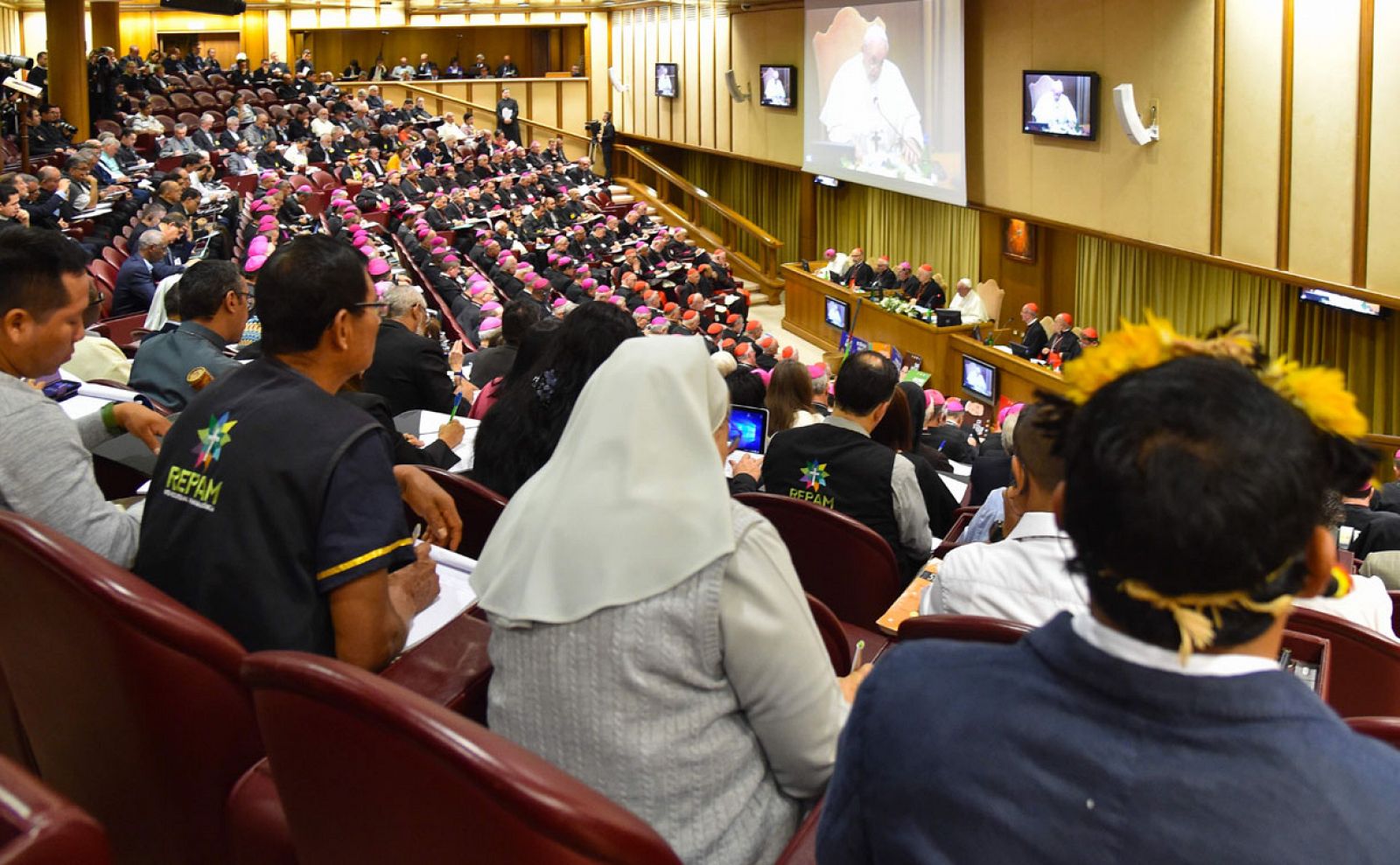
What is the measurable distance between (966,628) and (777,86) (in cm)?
1693

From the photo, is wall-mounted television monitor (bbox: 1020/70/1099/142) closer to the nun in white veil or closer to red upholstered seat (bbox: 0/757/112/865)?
the nun in white veil

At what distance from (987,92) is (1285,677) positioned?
1292 centimetres

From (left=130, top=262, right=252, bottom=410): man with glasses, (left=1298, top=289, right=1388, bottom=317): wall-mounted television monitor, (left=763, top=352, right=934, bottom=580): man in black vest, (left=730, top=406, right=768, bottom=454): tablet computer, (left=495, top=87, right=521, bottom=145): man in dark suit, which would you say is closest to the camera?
(left=763, top=352, right=934, bottom=580): man in black vest

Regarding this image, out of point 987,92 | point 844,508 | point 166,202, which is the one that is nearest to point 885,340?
point 987,92

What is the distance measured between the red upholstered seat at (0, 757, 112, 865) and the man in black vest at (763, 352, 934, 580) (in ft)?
8.56

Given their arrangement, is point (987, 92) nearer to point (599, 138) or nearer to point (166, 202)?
point (166, 202)

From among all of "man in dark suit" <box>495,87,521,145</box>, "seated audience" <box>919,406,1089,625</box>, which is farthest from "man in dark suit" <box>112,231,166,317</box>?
"man in dark suit" <box>495,87,521,145</box>

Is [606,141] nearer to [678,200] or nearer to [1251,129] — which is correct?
[678,200]

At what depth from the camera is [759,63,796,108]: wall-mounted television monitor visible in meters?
17.6

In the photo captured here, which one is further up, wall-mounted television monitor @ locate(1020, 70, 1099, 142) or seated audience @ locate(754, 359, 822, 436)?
wall-mounted television monitor @ locate(1020, 70, 1099, 142)

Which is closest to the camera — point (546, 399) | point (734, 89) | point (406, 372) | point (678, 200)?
point (546, 399)

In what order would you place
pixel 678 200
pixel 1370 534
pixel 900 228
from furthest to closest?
1. pixel 678 200
2. pixel 900 228
3. pixel 1370 534

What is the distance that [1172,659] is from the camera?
984 millimetres

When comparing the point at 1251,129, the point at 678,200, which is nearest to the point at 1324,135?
the point at 1251,129
